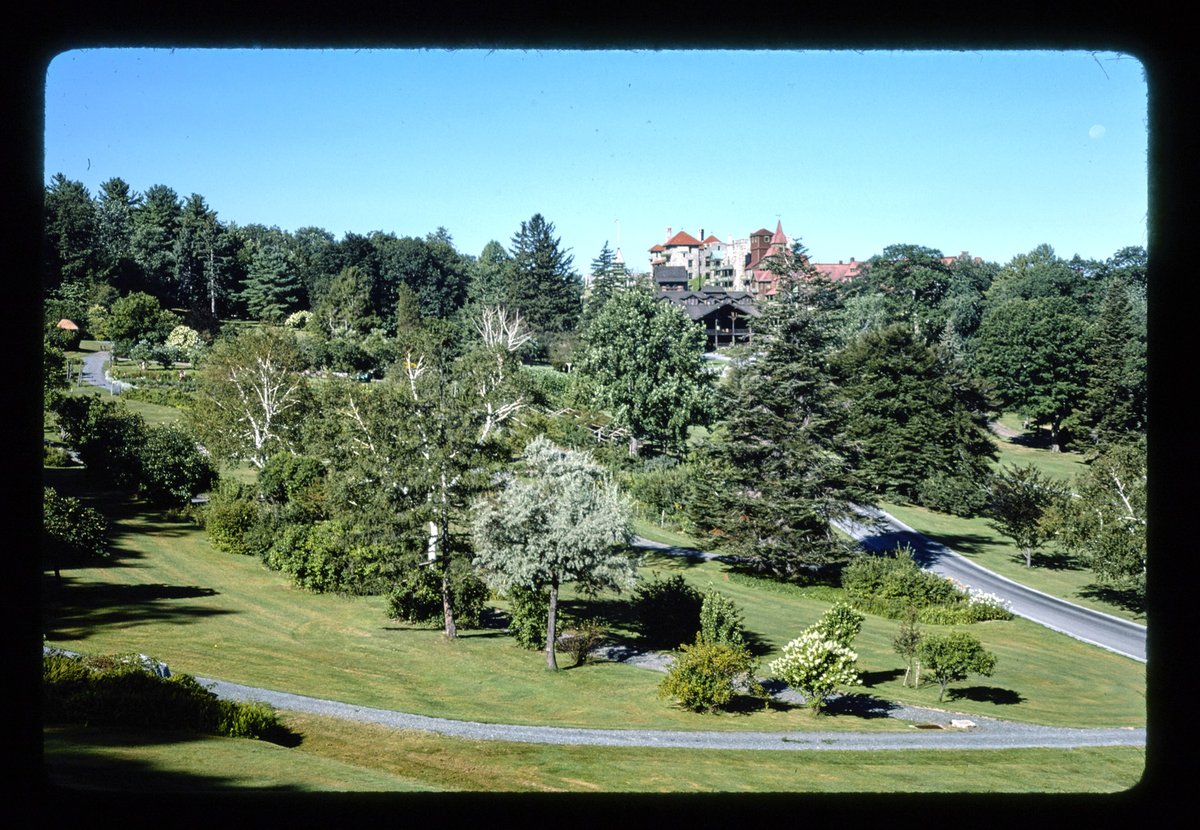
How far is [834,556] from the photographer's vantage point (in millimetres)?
→ 28078

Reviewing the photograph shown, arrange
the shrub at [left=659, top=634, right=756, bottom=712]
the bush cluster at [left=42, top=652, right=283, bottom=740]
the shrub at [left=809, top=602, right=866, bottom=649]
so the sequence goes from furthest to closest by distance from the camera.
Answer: the shrub at [left=809, top=602, right=866, bottom=649]
the shrub at [left=659, top=634, right=756, bottom=712]
the bush cluster at [left=42, top=652, right=283, bottom=740]

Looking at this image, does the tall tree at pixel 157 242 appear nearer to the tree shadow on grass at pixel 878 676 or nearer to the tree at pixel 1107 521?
the tree shadow on grass at pixel 878 676

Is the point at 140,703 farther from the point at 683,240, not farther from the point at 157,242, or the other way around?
the point at 683,240

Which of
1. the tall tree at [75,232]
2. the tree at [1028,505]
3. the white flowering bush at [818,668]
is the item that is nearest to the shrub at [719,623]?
the white flowering bush at [818,668]

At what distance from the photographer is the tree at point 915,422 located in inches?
1550

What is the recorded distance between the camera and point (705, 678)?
13.3 m

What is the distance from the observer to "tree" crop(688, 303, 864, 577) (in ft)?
93.2

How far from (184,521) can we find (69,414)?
4.06m

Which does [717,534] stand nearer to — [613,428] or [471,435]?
[613,428]

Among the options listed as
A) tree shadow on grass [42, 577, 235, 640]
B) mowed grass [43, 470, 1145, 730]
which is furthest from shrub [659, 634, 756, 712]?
tree shadow on grass [42, 577, 235, 640]

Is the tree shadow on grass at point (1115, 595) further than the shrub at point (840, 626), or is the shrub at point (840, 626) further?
the tree shadow on grass at point (1115, 595)

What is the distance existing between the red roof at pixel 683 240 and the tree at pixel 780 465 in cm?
8547

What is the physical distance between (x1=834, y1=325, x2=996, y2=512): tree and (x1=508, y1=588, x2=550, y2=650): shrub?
83.1ft

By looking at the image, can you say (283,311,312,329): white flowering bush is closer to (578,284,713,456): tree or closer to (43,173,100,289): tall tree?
Answer: (578,284,713,456): tree
